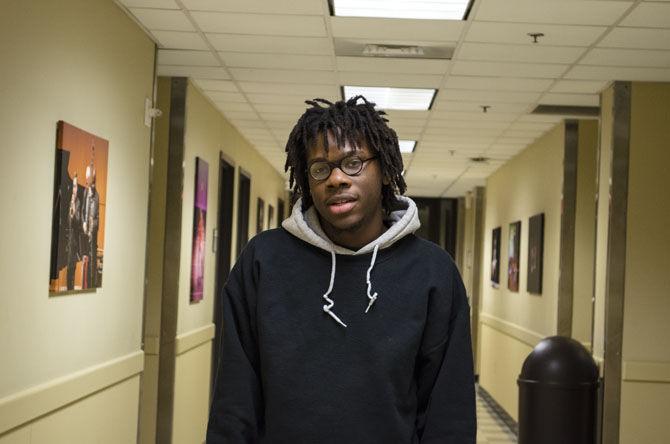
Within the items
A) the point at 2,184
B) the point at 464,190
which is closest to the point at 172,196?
the point at 2,184

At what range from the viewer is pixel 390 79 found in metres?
6.76

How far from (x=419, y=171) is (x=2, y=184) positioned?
32.6ft

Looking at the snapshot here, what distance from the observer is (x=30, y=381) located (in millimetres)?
3977

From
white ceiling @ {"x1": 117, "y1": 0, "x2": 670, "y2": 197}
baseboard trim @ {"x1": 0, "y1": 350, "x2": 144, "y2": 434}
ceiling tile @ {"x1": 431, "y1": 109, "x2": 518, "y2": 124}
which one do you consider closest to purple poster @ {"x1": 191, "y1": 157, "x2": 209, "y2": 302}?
white ceiling @ {"x1": 117, "y1": 0, "x2": 670, "y2": 197}

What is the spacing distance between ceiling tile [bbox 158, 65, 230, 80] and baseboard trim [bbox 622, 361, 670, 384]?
3.33m

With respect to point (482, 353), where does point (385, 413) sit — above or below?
above

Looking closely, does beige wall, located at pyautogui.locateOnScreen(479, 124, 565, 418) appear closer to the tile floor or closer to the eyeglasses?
the tile floor

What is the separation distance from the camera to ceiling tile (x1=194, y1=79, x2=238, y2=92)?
7064mm

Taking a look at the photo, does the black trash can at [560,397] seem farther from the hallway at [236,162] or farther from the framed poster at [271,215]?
the framed poster at [271,215]

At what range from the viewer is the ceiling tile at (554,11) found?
480cm

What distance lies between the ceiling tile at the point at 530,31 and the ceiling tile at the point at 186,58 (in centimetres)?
169

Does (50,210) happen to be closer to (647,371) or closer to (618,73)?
(618,73)

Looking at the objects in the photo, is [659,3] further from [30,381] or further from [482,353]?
[482,353]

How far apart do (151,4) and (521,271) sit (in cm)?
605
